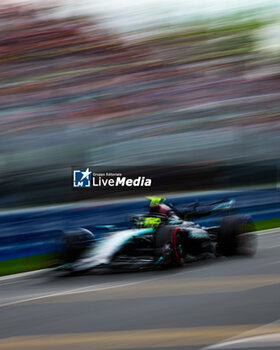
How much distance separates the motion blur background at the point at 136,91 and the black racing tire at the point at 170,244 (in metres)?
5.00

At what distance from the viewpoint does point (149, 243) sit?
315 inches

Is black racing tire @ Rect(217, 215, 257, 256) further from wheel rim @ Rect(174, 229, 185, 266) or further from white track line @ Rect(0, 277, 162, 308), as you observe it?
white track line @ Rect(0, 277, 162, 308)

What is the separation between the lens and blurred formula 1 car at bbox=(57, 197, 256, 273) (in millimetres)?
7949

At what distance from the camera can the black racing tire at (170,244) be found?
313 inches

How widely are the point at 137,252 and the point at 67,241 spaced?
0.95 m

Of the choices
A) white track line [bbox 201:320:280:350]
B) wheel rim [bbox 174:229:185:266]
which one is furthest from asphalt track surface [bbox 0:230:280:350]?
wheel rim [bbox 174:229:185:266]

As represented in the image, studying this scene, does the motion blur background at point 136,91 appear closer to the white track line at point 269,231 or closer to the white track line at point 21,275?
the white track line at point 269,231

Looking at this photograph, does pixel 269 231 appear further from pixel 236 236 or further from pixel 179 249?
pixel 179 249

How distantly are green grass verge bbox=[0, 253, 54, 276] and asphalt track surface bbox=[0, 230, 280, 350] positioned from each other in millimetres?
738

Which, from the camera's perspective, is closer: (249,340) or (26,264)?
(249,340)

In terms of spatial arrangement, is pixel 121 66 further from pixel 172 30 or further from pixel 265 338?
pixel 265 338

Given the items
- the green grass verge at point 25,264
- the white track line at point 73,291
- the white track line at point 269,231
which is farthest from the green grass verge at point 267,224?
the white track line at point 73,291

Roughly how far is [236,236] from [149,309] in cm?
345

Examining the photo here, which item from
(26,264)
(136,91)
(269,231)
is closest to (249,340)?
(26,264)
